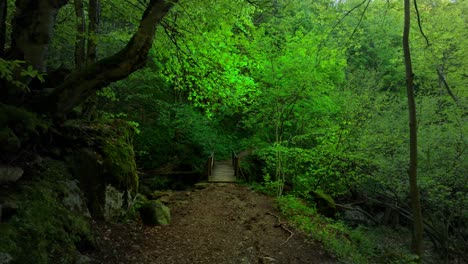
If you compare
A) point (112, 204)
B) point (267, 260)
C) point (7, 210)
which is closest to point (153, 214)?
point (112, 204)

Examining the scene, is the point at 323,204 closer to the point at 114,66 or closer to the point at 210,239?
the point at 210,239

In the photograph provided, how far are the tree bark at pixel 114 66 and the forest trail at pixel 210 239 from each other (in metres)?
2.30

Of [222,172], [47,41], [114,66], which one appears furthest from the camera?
[222,172]

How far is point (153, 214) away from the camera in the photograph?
7.19 meters

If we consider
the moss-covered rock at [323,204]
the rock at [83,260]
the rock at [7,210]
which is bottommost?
the moss-covered rock at [323,204]

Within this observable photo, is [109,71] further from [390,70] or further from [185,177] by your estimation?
[390,70]

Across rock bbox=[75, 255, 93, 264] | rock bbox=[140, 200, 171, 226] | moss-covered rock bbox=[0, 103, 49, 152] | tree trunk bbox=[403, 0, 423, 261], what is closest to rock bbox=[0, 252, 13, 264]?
rock bbox=[75, 255, 93, 264]

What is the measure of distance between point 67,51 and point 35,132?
882 centimetres

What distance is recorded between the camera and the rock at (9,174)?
3.87 meters

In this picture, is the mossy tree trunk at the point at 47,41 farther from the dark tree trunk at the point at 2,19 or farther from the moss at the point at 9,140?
the moss at the point at 9,140

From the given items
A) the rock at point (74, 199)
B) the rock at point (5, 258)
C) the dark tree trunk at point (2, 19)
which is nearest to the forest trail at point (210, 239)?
the rock at point (74, 199)

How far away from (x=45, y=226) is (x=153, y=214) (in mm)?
3474

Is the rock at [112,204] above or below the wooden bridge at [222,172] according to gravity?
above

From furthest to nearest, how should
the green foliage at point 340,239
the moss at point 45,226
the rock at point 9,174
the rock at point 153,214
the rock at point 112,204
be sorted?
1. the rock at point 153,214
2. the green foliage at point 340,239
3. the rock at point 112,204
4. the rock at point 9,174
5. the moss at point 45,226
